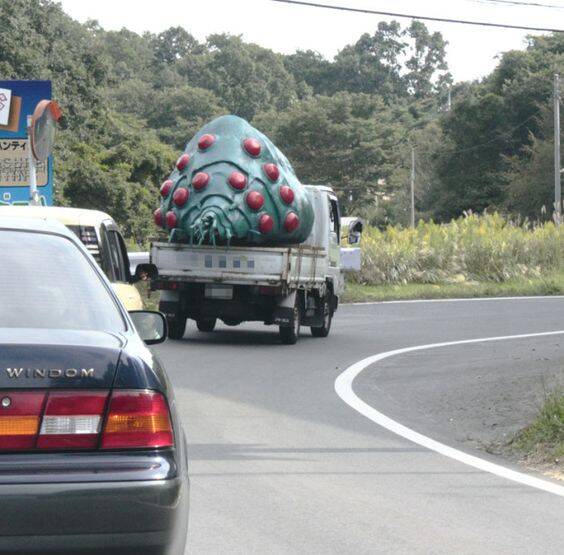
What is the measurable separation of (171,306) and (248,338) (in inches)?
70.4

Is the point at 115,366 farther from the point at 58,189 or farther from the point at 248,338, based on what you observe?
the point at 58,189

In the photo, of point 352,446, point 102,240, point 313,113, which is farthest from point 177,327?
point 313,113

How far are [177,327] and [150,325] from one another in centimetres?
1405

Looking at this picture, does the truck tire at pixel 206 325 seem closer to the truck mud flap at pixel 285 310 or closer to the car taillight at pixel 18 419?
the truck mud flap at pixel 285 310

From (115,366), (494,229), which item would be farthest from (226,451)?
(494,229)

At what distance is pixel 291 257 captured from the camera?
19.2 meters

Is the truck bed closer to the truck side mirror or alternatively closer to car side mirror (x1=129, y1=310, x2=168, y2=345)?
the truck side mirror

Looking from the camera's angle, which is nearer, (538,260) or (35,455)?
(35,455)

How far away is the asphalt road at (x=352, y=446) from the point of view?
7.00 metres

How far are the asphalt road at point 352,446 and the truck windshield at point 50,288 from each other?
75.1 inches

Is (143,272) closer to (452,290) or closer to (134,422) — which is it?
Answer: (134,422)

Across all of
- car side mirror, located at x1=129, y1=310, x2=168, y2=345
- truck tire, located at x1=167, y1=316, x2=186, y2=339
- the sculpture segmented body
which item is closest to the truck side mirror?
the sculpture segmented body

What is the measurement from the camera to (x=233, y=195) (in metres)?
19.5

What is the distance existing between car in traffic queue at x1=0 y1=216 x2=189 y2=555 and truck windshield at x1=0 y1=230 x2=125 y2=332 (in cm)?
7
